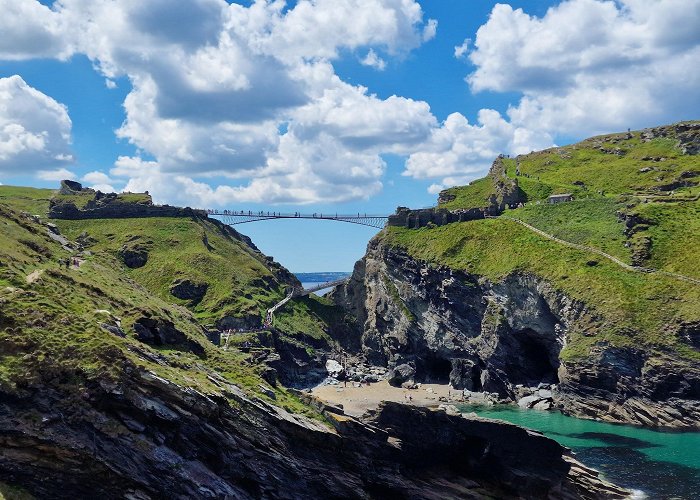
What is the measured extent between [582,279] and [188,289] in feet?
307

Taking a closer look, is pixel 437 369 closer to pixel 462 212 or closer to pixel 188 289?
pixel 462 212

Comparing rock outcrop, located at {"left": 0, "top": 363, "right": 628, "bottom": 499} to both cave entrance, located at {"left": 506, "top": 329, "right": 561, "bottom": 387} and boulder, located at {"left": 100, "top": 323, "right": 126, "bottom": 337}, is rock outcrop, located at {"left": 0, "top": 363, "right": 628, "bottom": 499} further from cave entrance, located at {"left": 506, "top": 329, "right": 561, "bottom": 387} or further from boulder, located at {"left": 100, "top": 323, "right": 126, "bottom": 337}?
cave entrance, located at {"left": 506, "top": 329, "right": 561, "bottom": 387}

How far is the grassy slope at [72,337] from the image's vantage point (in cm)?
3575

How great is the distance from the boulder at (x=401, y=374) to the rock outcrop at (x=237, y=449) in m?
77.7

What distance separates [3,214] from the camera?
64.4 metres

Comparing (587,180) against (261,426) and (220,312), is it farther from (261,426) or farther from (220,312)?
(261,426)

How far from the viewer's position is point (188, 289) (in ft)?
489

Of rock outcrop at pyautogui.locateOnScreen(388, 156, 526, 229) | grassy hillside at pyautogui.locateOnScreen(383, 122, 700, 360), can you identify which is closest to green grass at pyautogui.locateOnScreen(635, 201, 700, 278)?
grassy hillside at pyautogui.locateOnScreen(383, 122, 700, 360)

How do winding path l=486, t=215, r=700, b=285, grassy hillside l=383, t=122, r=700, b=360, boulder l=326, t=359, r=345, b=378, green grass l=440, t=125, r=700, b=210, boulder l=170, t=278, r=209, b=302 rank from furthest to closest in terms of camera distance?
green grass l=440, t=125, r=700, b=210, boulder l=170, t=278, r=209, b=302, boulder l=326, t=359, r=345, b=378, winding path l=486, t=215, r=700, b=285, grassy hillside l=383, t=122, r=700, b=360

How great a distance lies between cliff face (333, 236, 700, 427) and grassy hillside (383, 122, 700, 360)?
2.86m

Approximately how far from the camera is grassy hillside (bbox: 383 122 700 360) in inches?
4050

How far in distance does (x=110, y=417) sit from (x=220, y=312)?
107886 mm

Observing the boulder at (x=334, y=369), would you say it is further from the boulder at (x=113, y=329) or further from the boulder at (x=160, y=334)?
the boulder at (x=113, y=329)

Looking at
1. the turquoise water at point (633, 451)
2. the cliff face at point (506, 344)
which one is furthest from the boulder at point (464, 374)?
the turquoise water at point (633, 451)
